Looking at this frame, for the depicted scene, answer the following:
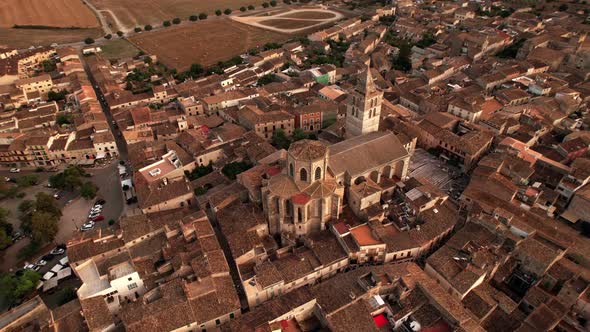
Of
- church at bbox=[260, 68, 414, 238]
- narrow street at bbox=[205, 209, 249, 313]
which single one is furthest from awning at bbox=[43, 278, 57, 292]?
church at bbox=[260, 68, 414, 238]

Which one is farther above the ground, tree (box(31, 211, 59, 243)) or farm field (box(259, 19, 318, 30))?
farm field (box(259, 19, 318, 30))

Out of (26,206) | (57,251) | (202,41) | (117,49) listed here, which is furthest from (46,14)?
(57,251)

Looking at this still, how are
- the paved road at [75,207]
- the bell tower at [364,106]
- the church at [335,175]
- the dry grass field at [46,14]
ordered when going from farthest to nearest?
the dry grass field at [46,14] → the bell tower at [364,106] → the paved road at [75,207] → the church at [335,175]

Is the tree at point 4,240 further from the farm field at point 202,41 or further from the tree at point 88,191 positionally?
the farm field at point 202,41

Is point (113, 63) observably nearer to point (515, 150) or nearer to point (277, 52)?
point (277, 52)

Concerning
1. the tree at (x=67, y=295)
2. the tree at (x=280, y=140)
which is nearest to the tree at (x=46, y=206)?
the tree at (x=67, y=295)

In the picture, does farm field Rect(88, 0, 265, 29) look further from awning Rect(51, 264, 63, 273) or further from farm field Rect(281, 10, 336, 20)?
awning Rect(51, 264, 63, 273)
